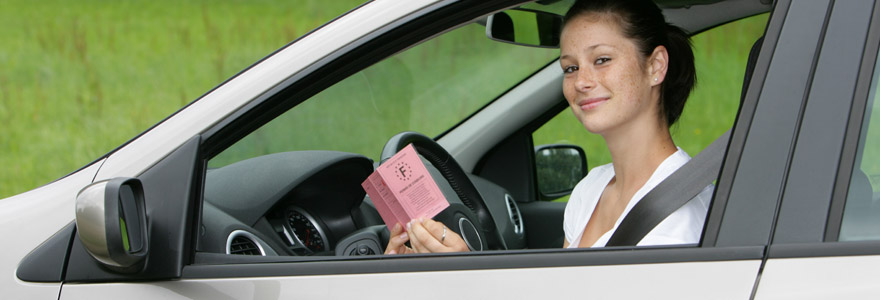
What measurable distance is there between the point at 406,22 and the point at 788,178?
63 centimetres

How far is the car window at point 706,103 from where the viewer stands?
211 centimetres

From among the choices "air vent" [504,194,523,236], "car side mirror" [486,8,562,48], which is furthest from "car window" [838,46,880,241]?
"air vent" [504,194,523,236]

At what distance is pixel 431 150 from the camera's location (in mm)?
2227

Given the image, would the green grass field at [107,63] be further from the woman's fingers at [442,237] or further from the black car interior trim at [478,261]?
the black car interior trim at [478,261]

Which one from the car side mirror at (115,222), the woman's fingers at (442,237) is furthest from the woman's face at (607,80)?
the car side mirror at (115,222)

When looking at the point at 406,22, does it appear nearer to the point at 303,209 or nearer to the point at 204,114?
the point at 204,114

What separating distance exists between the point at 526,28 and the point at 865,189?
4.21ft

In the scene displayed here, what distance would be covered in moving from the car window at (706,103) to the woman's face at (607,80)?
17cm

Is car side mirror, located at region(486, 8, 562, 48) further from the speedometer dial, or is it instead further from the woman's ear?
the speedometer dial

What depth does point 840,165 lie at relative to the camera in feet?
3.82

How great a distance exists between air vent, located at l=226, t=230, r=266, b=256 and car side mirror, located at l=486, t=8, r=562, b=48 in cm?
90

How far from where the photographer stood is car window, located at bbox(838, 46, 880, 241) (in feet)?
3.82

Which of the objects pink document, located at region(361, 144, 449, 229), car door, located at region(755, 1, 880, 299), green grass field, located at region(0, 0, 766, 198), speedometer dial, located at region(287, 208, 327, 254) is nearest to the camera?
car door, located at region(755, 1, 880, 299)

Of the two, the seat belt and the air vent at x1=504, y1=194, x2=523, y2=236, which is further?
the air vent at x1=504, y1=194, x2=523, y2=236
